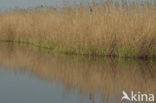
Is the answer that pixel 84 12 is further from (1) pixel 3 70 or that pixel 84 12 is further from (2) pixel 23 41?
(2) pixel 23 41

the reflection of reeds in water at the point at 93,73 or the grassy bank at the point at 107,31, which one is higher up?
the grassy bank at the point at 107,31

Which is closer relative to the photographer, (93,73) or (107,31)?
(93,73)

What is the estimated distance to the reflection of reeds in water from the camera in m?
5.13

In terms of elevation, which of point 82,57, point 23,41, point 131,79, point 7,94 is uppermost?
point 23,41

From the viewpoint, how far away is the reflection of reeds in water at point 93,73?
5.13 meters

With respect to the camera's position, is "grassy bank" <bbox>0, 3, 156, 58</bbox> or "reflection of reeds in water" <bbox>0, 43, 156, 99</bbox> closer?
"reflection of reeds in water" <bbox>0, 43, 156, 99</bbox>

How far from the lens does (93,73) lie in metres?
6.29

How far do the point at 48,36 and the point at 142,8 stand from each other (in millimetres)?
3637

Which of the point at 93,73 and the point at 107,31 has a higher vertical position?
the point at 107,31

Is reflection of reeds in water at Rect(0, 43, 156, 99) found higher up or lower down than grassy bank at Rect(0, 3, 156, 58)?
lower down

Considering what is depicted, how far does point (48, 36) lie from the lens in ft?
36.4

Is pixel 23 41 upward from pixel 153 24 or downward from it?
upward

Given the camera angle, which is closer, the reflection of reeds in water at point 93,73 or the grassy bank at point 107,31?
the reflection of reeds in water at point 93,73

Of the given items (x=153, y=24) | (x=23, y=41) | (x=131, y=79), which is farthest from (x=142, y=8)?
(x=23, y=41)
